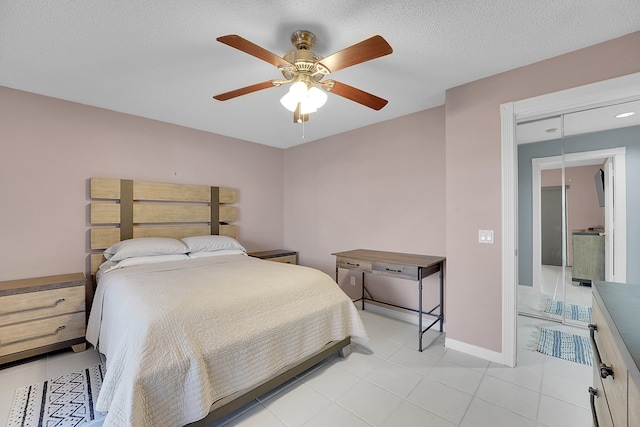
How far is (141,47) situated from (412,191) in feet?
9.16

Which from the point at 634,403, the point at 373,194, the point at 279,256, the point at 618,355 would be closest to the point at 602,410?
the point at 618,355

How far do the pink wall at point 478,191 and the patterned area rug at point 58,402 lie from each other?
9.29 feet

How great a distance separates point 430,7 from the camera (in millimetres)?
1558

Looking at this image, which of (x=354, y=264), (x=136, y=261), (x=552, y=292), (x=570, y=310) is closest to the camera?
(x=136, y=261)

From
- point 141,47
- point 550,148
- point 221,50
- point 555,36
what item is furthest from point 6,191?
point 550,148

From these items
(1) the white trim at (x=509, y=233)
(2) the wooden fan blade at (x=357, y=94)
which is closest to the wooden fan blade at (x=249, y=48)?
(2) the wooden fan blade at (x=357, y=94)

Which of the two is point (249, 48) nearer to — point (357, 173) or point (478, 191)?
point (478, 191)

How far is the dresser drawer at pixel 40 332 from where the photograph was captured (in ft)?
7.29

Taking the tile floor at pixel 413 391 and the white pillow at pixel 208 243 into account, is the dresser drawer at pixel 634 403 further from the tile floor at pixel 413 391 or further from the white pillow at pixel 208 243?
the white pillow at pixel 208 243

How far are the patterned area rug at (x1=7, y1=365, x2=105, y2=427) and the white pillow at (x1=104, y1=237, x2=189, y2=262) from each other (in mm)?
1023

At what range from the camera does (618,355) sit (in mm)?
848

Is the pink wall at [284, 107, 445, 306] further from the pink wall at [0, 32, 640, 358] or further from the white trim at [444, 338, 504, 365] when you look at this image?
the white trim at [444, 338, 504, 365]

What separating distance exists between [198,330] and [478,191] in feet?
7.83

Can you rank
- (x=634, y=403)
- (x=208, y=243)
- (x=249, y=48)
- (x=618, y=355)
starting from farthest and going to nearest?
(x=208, y=243) < (x=249, y=48) < (x=618, y=355) < (x=634, y=403)
